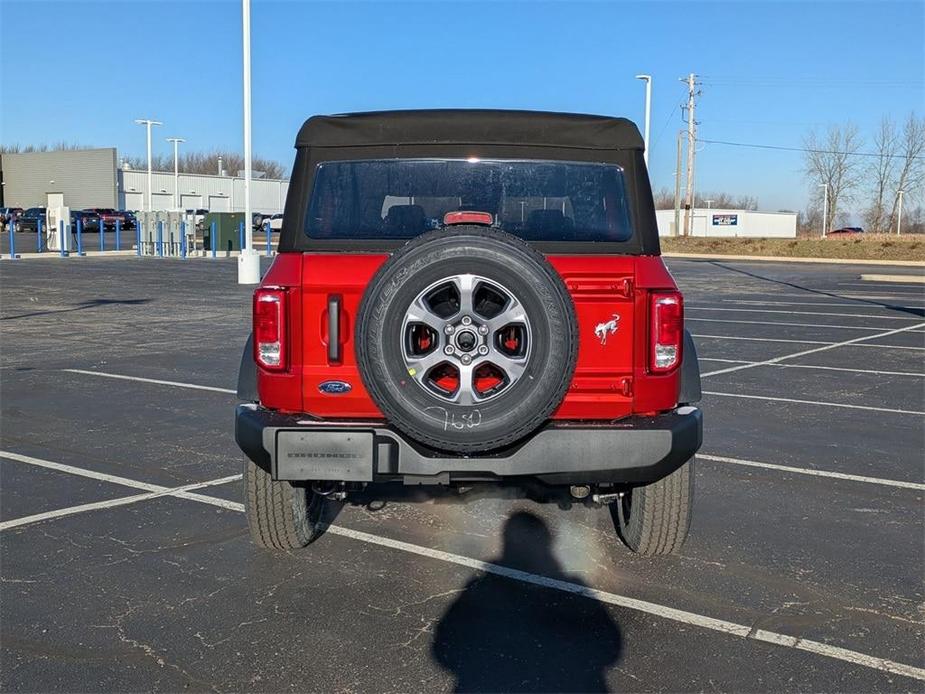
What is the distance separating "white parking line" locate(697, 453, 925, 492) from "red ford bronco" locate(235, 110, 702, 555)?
2.05 m

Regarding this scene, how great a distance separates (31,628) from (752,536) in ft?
11.5

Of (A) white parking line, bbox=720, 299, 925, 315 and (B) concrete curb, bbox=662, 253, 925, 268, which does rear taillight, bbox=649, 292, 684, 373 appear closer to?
(A) white parking line, bbox=720, 299, 925, 315

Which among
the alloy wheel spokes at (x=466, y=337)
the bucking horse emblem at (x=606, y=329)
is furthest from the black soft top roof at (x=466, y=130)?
the alloy wheel spokes at (x=466, y=337)

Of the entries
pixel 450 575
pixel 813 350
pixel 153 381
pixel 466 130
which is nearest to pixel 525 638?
pixel 450 575

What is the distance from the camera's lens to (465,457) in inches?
155

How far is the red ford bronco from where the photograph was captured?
3.76m

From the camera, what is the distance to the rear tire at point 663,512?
181 inches

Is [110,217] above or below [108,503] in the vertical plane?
above

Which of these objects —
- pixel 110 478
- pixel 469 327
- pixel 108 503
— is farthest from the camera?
pixel 110 478

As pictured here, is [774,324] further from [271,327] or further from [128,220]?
[128,220]

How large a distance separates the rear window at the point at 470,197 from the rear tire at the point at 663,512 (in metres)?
1.19

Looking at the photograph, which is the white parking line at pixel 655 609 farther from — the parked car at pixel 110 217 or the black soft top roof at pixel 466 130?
the parked car at pixel 110 217

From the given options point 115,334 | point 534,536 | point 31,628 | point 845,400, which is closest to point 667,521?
point 534,536

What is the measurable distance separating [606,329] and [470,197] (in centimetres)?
101
